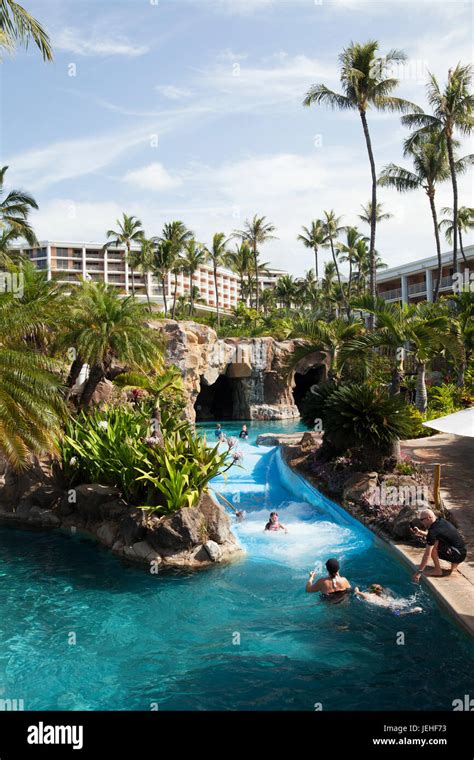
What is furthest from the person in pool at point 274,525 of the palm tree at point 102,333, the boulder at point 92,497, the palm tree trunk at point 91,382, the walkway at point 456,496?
the palm tree trunk at point 91,382

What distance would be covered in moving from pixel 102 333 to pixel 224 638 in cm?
1112

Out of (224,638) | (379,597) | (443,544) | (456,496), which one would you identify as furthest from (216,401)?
(224,638)

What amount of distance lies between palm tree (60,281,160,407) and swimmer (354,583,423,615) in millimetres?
10695

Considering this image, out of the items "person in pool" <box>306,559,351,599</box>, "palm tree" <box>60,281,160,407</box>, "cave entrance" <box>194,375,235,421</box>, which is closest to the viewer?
"person in pool" <box>306,559,351,599</box>

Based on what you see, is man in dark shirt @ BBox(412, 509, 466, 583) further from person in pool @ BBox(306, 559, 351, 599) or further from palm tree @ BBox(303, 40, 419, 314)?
palm tree @ BBox(303, 40, 419, 314)

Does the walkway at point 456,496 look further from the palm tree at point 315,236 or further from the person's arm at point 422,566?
the palm tree at point 315,236

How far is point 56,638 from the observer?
856 cm

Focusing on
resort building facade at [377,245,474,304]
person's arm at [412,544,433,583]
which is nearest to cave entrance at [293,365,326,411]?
resort building facade at [377,245,474,304]

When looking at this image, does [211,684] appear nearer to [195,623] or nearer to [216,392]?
[195,623]

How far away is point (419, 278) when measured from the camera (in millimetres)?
60062

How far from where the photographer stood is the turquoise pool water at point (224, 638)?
6855 millimetres

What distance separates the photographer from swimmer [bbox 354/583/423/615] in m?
8.65

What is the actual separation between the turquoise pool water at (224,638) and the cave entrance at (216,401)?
33.0 metres
